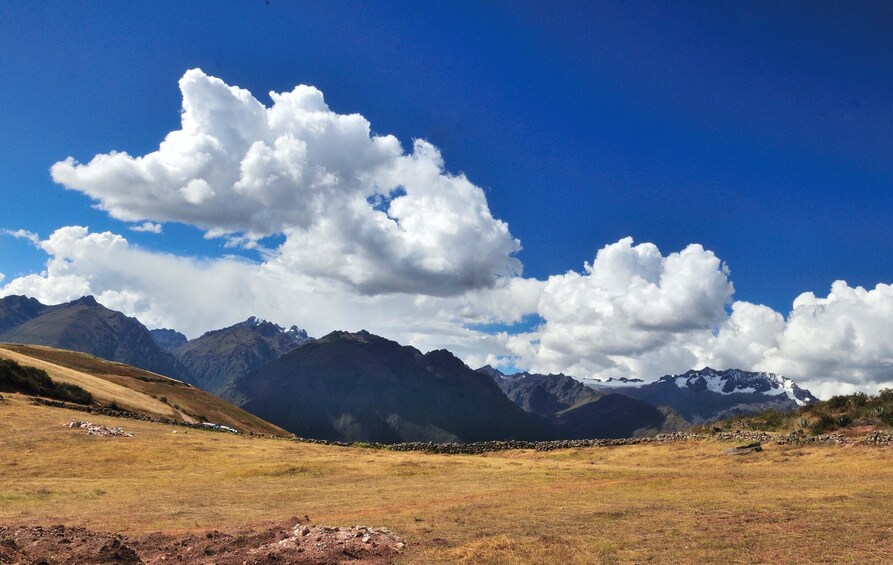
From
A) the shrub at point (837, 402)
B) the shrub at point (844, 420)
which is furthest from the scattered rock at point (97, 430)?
the shrub at point (837, 402)

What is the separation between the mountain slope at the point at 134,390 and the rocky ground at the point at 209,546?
211 ft

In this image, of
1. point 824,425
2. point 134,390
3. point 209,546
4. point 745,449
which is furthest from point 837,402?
point 134,390

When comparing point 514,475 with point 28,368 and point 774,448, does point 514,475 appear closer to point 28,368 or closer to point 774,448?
point 774,448

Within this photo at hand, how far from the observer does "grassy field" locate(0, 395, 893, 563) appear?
18.7m

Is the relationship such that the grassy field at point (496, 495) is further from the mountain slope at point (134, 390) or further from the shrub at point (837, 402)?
the mountain slope at point (134, 390)

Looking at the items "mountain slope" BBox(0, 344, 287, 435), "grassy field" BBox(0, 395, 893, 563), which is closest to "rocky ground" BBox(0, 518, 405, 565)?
"grassy field" BBox(0, 395, 893, 563)

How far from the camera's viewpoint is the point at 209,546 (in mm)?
18938

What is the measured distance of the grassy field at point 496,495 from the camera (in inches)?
738

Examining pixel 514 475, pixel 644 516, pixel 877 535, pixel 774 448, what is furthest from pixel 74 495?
pixel 774 448

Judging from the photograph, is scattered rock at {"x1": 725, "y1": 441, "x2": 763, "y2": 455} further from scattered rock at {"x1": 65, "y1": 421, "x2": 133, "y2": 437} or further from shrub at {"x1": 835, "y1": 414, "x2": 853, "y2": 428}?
scattered rock at {"x1": 65, "y1": 421, "x2": 133, "y2": 437}

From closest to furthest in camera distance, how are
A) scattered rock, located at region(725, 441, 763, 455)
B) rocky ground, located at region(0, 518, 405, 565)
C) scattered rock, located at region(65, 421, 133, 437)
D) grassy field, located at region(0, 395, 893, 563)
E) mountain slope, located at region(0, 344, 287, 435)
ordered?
rocky ground, located at region(0, 518, 405, 565) → grassy field, located at region(0, 395, 893, 563) → scattered rock, located at region(725, 441, 763, 455) → scattered rock, located at region(65, 421, 133, 437) → mountain slope, located at region(0, 344, 287, 435)

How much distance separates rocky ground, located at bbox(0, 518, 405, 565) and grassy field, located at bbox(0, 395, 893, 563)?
190 centimetres

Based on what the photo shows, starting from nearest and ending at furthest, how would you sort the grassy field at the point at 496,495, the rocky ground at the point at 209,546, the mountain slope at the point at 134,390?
the rocky ground at the point at 209,546 < the grassy field at the point at 496,495 < the mountain slope at the point at 134,390

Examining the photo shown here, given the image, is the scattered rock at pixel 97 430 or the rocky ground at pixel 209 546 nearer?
the rocky ground at pixel 209 546
